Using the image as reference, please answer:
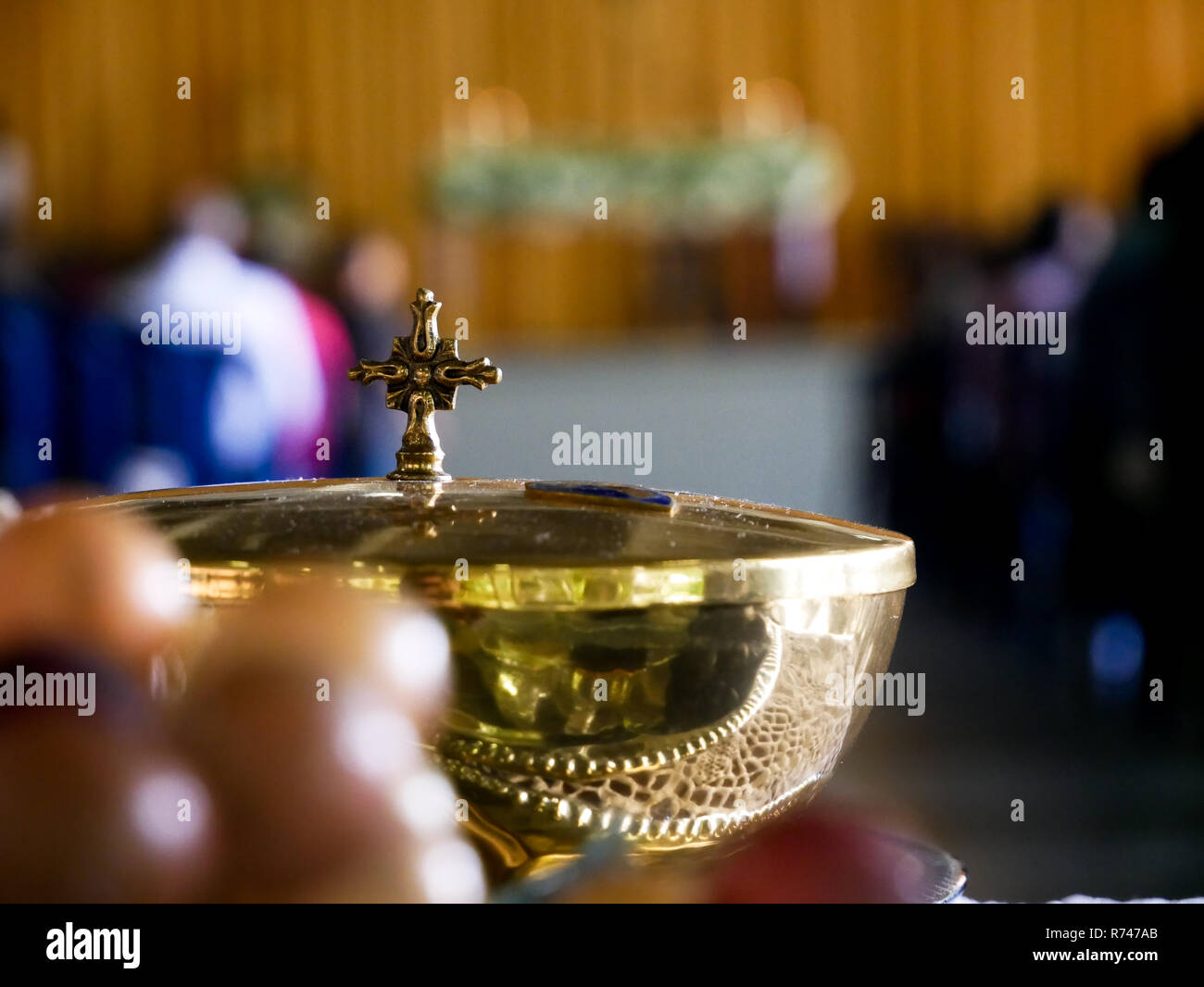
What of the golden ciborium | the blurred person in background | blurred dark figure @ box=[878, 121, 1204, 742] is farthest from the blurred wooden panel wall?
the golden ciborium

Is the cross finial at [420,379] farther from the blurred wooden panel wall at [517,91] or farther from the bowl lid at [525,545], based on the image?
the blurred wooden panel wall at [517,91]

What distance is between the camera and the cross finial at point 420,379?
46 centimetres

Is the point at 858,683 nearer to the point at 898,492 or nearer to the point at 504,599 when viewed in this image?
the point at 504,599

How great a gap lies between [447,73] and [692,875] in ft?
19.4

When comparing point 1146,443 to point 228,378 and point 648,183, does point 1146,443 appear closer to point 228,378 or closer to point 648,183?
point 228,378

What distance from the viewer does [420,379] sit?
1.50ft

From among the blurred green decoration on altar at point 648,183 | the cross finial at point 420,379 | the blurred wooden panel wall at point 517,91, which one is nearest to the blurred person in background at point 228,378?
the cross finial at point 420,379

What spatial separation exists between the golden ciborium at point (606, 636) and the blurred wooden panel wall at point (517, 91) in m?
5.50

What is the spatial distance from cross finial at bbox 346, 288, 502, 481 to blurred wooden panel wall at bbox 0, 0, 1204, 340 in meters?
5.39

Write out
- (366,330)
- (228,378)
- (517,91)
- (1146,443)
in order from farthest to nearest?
(517,91), (366,330), (1146,443), (228,378)

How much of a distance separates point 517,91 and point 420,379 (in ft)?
18.9

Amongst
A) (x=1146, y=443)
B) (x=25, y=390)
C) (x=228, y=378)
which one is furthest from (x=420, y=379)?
(x=1146, y=443)

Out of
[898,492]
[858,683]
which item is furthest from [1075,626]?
[858,683]

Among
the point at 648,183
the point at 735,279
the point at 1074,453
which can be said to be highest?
the point at 648,183
